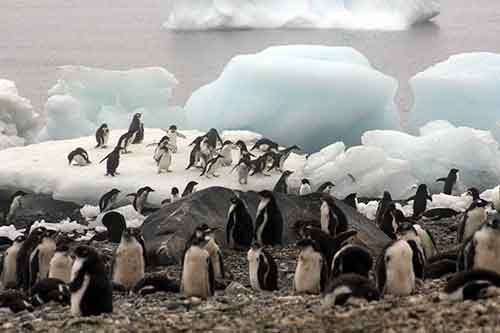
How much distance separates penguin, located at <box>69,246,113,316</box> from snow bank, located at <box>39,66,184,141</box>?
11816 mm

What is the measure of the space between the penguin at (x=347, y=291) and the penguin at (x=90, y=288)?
1.33 m

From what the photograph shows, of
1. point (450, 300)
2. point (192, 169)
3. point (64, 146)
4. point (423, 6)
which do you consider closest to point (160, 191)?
point (192, 169)

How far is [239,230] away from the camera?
10078 millimetres

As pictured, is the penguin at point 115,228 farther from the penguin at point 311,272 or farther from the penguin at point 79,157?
the penguin at point 79,157

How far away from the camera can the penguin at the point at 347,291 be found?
20.4ft

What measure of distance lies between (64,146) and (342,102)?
4333 mm

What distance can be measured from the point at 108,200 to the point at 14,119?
16.7ft

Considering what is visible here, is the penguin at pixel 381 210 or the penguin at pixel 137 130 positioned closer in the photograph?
the penguin at pixel 381 210

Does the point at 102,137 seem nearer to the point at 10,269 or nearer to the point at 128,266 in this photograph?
the point at 10,269

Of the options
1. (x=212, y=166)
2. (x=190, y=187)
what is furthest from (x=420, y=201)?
(x=212, y=166)

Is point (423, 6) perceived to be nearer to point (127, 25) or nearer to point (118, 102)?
point (127, 25)

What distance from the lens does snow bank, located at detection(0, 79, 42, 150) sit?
57.7 ft

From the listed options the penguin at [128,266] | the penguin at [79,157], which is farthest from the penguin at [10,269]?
the penguin at [79,157]

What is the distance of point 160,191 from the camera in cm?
1419
